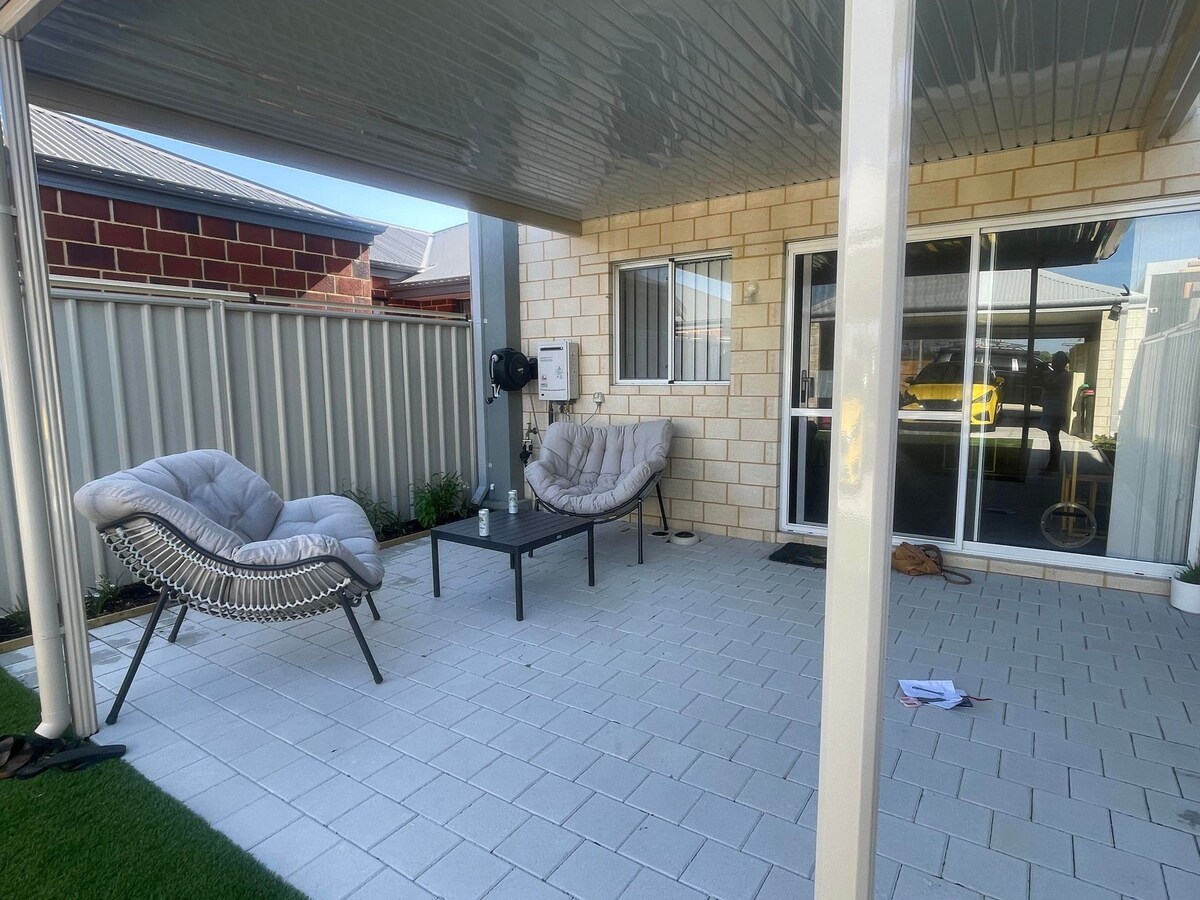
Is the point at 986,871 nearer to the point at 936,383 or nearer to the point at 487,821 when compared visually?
the point at 487,821

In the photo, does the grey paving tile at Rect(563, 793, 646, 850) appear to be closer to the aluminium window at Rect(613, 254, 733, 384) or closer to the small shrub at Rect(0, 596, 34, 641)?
the small shrub at Rect(0, 596, 34, 641)

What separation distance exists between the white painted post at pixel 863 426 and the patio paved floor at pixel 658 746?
31.0 inches

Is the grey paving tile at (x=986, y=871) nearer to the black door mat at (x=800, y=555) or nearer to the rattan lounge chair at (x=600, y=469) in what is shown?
the black door mat at (x=800, y=555)

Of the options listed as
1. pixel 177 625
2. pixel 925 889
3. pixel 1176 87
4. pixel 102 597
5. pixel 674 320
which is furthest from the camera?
pixel 674 320

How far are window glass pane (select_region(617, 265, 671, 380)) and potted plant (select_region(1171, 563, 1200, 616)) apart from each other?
351 cm

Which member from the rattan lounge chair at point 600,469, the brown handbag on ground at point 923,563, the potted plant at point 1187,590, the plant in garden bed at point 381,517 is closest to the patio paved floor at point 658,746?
the potted plant at point 1187,590

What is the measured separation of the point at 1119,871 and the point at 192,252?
241 inches

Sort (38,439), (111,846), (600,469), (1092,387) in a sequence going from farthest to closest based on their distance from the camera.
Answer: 1. (600,469)
2. (1092,387)
3. (38,439)
4. (111,846)

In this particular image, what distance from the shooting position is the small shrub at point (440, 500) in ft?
17.4

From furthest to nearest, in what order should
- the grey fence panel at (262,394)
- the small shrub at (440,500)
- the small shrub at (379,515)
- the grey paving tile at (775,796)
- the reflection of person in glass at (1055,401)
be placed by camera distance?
the small shrub at (440,500) < the small shrub at (379,515) < the reflection of person in glass at (1055,401) < the grey fence panel at (262,394) < the grey paving tile at (775,796)

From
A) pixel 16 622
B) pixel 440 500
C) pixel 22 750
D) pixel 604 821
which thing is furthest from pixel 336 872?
pixel 440 500

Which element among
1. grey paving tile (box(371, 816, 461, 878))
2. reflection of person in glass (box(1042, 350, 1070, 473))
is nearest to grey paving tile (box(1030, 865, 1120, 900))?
grey paving tile (box(371, 816, 461, 878))

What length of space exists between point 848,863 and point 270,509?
126 inches

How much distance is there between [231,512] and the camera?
3.18 meters
